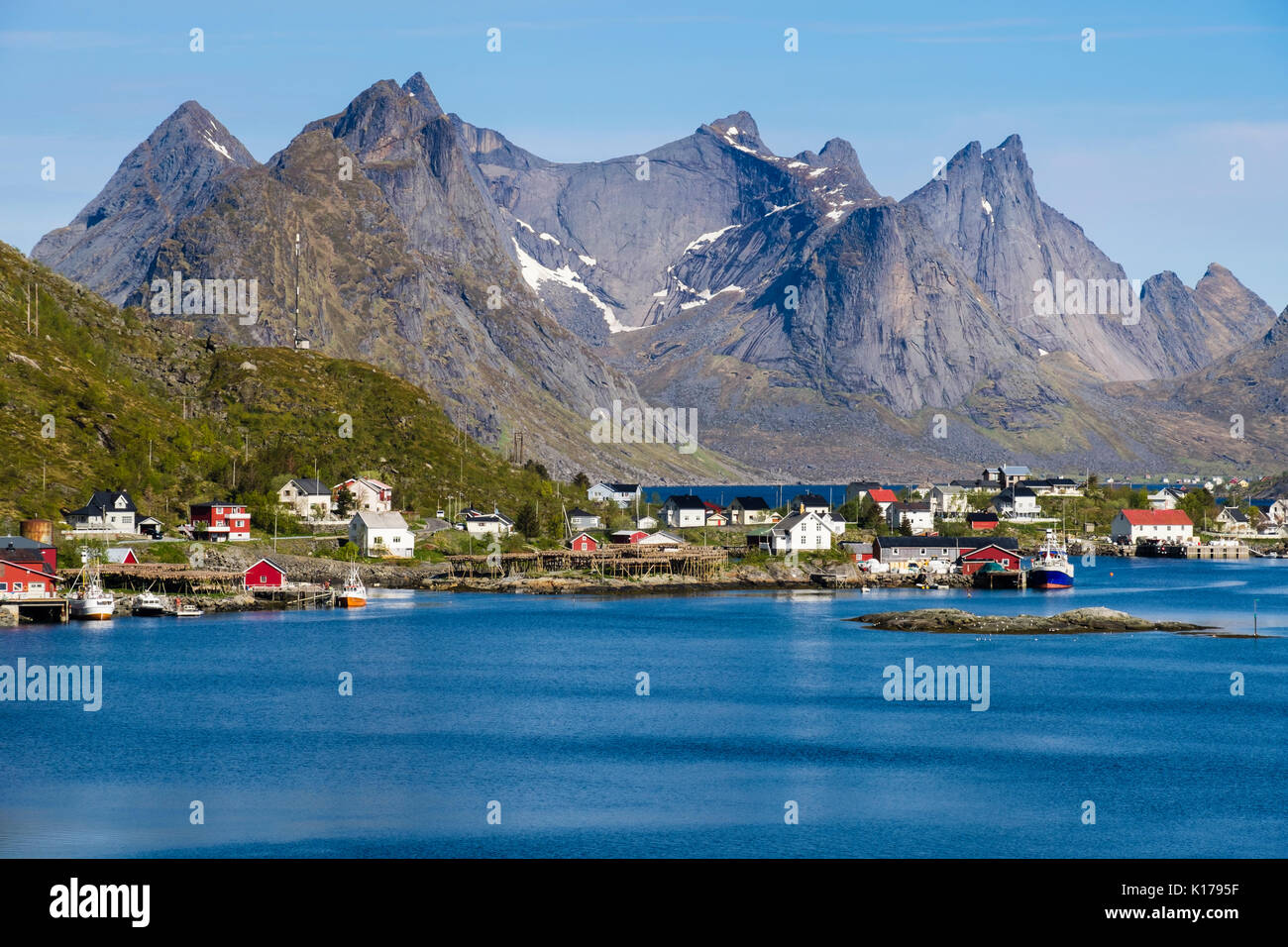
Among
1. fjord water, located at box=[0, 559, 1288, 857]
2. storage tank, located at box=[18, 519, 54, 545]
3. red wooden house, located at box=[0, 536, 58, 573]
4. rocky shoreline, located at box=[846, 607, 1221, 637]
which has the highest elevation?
storage tank, located at box=[18, 519, 54, 545]

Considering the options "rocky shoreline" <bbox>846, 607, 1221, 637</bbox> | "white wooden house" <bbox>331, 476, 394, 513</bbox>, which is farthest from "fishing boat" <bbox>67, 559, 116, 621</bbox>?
"rocky shoreline" <bbox>846, 607, 1221, 637</bbox>

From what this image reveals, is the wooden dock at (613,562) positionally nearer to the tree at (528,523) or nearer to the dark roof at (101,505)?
the tree at (528,523)

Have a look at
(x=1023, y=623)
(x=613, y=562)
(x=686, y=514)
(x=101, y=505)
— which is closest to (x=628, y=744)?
(x=1023, y=623)

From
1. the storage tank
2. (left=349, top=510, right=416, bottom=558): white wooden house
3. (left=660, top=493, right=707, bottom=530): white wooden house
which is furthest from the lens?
(left=660, top=493, right=707, bottom=530): white wooden house

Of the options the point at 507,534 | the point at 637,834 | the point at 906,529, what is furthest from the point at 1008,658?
the point at 906,529

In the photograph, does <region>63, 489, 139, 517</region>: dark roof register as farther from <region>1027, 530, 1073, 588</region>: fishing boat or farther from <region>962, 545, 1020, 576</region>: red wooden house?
<region>1027, 530, 1073, 588</region>: fishing boat

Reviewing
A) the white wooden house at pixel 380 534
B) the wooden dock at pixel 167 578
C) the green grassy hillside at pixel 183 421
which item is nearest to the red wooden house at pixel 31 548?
the wooden dock at pixel 167 578
